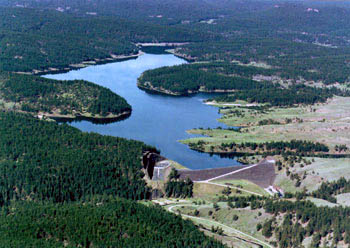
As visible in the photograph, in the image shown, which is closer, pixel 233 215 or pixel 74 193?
pixel 233 215

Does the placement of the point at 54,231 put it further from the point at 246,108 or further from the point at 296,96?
the point at 296,96

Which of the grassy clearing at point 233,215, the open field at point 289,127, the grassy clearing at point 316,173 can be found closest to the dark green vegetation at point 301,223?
the grassy clearing at point 233,215

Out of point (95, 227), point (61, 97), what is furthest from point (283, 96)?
point (95, 227)

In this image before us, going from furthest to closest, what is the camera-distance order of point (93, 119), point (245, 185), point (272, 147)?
point (93, 119) < point (272, 147) < point (245, 185)

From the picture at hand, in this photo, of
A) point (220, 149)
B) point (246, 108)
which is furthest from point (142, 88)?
point (220, 149)

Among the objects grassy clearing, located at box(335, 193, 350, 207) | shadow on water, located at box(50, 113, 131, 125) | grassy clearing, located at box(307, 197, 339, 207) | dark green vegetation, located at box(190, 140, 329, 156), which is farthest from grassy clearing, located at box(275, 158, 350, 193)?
shadow on water, located at box(50, 113, 131, 125)

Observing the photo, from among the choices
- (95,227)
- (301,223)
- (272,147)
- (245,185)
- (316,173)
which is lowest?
(245,185)

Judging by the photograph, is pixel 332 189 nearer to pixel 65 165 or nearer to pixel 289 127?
pixel 65 165

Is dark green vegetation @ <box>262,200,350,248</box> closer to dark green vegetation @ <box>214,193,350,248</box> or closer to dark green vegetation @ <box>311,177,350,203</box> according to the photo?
dark green vegetation @ <box>214,193,350,248</box>
